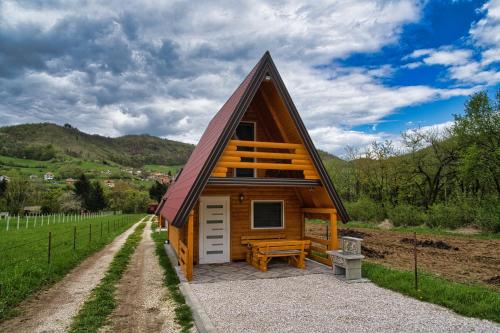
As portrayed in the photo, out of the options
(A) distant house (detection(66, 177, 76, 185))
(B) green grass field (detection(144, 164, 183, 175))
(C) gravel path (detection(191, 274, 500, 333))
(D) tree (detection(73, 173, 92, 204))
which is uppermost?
→ (B) green grass field (detection(144, 164, 183, 175))

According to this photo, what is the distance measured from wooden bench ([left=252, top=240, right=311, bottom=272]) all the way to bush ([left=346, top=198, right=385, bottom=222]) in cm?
2130

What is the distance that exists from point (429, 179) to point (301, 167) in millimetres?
23779

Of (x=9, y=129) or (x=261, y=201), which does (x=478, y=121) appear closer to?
(x=261, y=201)

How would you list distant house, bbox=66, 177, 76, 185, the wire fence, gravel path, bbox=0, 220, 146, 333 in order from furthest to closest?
distant house, bbox=66, 177, 76, 185
the wire fence
gravel path, bbox=0, 220, 146, 333

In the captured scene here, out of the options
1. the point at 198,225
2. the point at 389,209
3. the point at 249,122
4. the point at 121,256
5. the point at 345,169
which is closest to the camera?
the point at 198,225

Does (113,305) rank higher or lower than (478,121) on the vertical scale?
lower

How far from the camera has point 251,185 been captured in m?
8.61

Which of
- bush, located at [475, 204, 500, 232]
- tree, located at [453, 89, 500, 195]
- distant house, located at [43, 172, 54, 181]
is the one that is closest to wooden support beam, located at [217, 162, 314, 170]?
bush, located at [475, 204, 500, 232]

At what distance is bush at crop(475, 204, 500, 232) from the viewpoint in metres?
17.8

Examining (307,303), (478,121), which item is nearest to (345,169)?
(478,121)

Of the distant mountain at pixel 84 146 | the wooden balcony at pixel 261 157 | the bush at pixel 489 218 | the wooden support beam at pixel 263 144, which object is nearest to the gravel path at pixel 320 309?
the wooden balcony at pixel 261 157

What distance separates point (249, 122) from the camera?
1095 cm

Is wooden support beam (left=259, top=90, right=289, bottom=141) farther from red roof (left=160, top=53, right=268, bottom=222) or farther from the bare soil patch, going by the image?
the bare soil patch

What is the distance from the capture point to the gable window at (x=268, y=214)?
10570 millimetres
